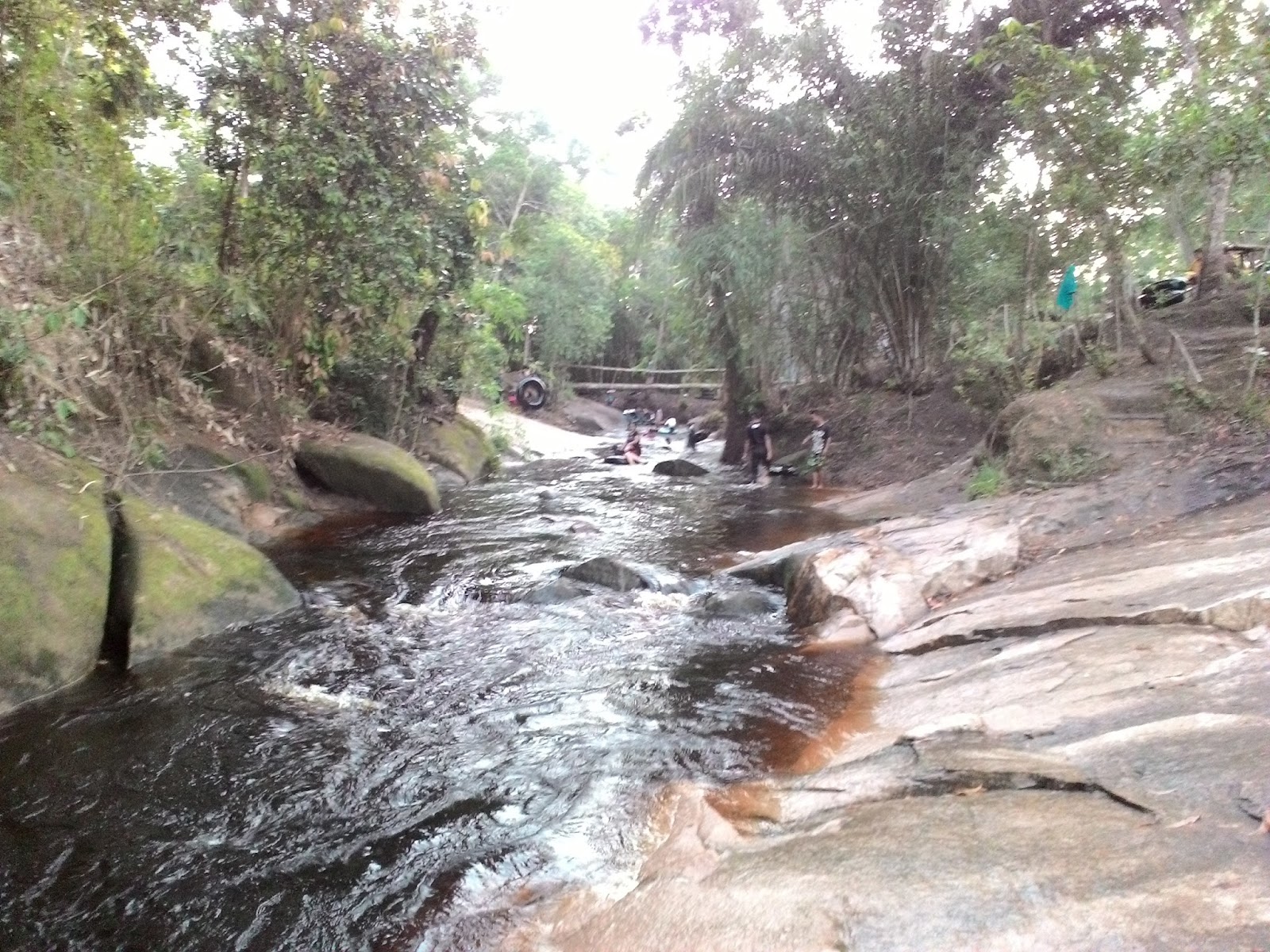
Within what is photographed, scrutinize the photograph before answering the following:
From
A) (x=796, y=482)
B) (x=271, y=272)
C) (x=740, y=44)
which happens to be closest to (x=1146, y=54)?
(x=740, y=44)

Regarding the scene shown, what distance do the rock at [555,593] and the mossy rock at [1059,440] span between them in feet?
16.0

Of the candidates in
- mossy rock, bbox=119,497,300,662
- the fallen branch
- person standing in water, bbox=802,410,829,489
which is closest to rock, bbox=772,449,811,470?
person standing in water, bbox=802,410,829,489

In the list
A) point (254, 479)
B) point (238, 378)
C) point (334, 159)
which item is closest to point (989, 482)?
point (254, 479)

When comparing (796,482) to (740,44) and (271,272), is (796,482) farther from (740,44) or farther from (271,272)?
(271,272)

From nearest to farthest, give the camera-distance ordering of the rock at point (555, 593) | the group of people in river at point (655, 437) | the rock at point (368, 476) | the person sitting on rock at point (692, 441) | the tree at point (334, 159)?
the rock at point (555, 593) → the tree at point (334, 159) → the rock at point (368, 476) → the group of people in river at point (655, 437) → the person sitting on rock at point (692, 441)

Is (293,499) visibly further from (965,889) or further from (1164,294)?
(1164,294)

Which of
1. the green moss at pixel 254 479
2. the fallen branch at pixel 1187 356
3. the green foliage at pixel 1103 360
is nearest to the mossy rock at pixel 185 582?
the green moss at pixel 254 479

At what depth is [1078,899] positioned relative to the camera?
2.40 m

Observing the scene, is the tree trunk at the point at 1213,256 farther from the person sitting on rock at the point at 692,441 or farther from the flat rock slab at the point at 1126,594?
the person sitting on rock at the point at 692,441

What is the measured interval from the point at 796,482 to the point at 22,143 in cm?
1179

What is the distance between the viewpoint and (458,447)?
A: 49.6 feet

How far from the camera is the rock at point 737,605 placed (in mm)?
7008

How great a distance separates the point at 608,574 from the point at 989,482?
15.6 ft

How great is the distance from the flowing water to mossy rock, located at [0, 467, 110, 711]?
0.67 feet
